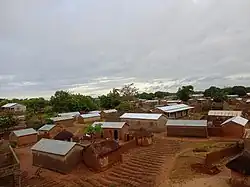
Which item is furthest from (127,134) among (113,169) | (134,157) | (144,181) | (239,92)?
(239,92)

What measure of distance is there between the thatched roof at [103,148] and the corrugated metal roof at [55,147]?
1908 mm

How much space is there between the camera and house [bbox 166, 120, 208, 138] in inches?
1303

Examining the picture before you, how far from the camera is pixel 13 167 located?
55.3 feet

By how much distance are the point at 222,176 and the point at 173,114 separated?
30.0 meters

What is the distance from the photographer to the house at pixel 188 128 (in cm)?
3309

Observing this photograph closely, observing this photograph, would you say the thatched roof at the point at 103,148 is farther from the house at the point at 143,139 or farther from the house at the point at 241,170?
the house at the point at 241,170

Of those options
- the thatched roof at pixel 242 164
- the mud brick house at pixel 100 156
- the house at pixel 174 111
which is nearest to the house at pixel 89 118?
the house at pixel 174 111

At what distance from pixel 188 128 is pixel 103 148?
48.7 ft

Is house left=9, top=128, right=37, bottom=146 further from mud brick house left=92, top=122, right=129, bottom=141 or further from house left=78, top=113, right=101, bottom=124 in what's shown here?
house left=78, top=113, right=101, bottom=124

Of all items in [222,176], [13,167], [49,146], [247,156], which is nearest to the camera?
[13,167]

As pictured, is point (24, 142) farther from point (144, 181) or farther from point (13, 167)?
point (144, 181)

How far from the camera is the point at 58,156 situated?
72.4 feet

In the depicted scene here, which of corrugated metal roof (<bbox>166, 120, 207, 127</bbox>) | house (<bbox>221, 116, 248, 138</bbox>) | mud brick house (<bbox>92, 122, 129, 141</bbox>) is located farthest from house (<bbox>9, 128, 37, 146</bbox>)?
house (<bbox>221, 116, 248, 138</bbox>)

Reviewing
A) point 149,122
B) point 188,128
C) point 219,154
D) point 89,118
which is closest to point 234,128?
point 188,128
